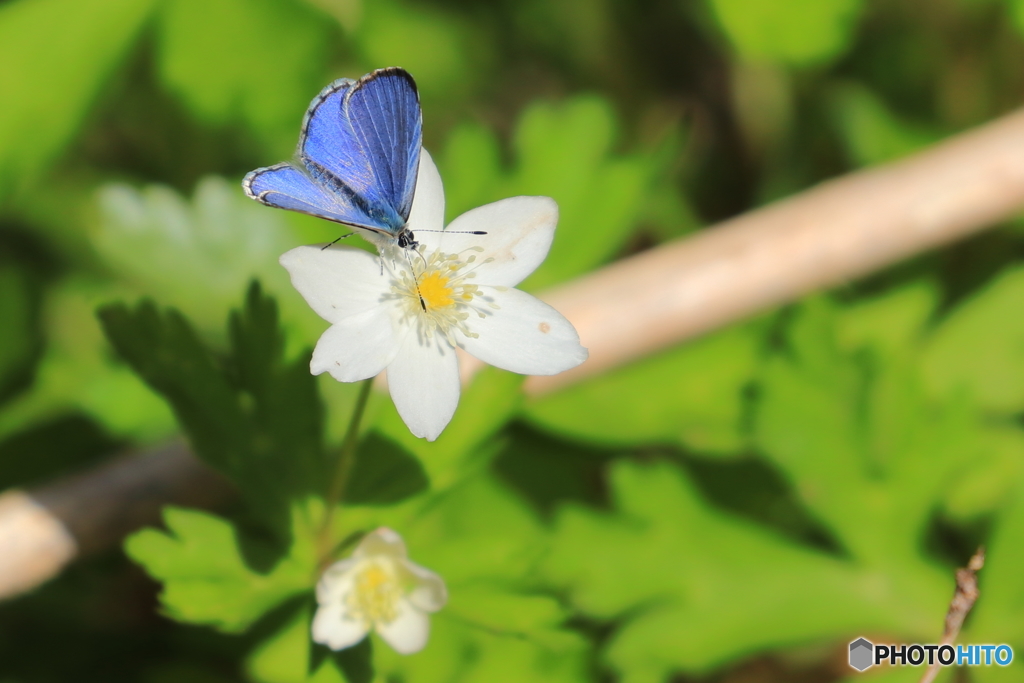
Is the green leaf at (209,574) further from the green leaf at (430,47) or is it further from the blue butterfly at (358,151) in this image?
the green leaf at (430,47)

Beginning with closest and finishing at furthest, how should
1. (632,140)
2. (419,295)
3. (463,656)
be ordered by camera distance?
(419,295) < (463,656) < (632,140)

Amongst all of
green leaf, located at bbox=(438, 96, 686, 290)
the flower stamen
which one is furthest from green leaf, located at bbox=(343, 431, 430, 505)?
green leaf, located at bbox=(438, 96, 686, 290)

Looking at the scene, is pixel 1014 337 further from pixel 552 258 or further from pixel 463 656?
pixel 463 656

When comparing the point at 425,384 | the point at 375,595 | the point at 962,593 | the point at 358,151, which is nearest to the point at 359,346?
the point at 425,384

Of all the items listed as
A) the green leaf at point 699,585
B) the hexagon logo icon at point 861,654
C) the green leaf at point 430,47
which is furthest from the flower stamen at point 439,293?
the green leaf at point 430,47

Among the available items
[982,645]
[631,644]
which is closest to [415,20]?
[631,644]

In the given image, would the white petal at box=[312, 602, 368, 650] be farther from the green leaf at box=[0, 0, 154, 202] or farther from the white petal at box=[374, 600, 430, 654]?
the green leaf at box=[0, 0, 154, 202]
